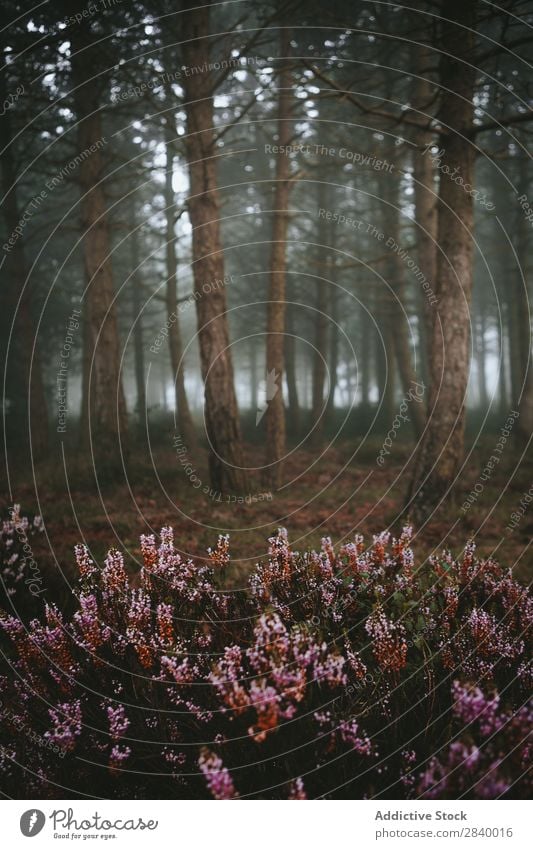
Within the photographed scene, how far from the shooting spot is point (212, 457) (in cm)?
791

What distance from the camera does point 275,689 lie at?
7.93 feet

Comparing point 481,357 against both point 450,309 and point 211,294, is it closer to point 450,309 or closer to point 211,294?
point 450,309

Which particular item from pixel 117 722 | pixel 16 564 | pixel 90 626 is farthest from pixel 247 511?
pixel 117 722

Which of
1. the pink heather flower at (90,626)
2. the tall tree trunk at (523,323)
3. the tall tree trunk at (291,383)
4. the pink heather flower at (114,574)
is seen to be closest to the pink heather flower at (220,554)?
the pink heather flower at (114,574)

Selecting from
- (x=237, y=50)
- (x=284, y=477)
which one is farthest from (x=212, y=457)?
(x=237, y=50)

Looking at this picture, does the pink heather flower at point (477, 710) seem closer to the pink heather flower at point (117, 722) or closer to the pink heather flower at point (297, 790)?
the pink heather flower at point (297, 790)

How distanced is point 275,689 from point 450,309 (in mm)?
5512

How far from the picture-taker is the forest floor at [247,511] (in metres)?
5.82

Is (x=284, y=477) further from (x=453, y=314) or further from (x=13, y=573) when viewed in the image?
(x=13, y=573)

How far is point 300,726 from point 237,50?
10.2 m

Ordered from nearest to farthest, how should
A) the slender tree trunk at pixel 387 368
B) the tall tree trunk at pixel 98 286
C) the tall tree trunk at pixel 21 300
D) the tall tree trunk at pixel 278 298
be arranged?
the tall tree trunk at pixel 278 298
the tall tree trunk at pixel 98 286
the tall tree trunk at pixel 21 300
the slender tree trunk at pixel 387 368

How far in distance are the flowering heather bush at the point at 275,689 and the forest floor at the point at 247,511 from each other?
4.31ft

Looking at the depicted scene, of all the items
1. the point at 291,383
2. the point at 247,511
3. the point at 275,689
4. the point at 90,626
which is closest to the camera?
the point at 275,689

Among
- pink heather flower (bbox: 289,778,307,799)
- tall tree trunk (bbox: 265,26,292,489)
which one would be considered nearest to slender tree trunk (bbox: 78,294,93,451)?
tall tree trunk (bbox: 265,26,292,489)
